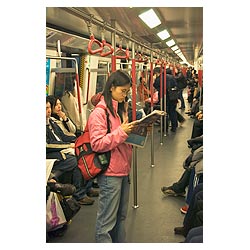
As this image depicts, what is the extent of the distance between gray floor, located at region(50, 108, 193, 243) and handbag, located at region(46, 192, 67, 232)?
0.31ft

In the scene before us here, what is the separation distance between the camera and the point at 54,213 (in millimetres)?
2656

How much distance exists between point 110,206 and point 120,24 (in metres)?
1.57

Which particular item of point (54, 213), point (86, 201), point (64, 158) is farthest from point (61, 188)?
point (86, 201)

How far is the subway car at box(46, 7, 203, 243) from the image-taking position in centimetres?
218

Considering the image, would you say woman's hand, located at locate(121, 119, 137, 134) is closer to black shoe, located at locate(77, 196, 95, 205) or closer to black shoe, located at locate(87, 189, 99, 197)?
black shoe, located at locate(77, 196, 95, 205)

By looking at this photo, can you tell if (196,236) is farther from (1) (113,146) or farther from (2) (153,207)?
(2) (153,207)

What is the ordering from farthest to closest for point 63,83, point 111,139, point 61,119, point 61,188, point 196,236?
point 63,83
point 61,119
point 61,188
point 111,139
point 196,236

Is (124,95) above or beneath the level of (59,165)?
above

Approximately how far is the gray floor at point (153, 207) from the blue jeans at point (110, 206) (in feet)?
0.27

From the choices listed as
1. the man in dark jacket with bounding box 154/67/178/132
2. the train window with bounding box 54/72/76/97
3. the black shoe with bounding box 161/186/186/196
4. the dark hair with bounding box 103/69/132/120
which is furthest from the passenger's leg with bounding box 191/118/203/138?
the man in dark jacket with bounding box 154/67/178/132
